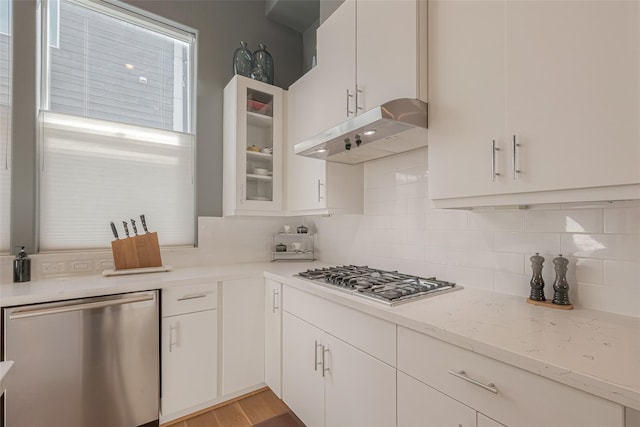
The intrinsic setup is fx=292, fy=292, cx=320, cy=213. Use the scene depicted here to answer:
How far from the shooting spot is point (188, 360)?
6.07ft

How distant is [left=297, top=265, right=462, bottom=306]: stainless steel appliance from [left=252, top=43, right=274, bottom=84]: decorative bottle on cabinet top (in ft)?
5.74

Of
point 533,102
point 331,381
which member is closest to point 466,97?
point 533,102

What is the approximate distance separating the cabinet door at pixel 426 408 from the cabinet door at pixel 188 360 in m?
1.29

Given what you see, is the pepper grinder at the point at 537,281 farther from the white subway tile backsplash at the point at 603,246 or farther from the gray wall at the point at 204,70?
the gray wall at the point at 204,70

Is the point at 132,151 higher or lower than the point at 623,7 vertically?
lower

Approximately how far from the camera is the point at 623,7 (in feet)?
2.84

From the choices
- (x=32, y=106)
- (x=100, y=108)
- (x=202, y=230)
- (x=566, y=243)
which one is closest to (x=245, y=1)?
(x=100, y=108)

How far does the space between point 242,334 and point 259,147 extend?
58.3 inches

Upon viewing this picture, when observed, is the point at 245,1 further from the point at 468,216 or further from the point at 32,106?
the point at 468,216

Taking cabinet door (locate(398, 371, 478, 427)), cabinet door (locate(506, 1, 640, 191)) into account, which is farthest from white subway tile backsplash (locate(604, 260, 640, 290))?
cabinet door (locate(398, 371, 478, 427))

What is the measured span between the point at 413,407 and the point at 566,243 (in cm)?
93

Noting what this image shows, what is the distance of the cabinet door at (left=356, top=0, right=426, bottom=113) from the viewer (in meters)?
1.43

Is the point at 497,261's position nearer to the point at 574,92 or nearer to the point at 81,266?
the point at 574,92

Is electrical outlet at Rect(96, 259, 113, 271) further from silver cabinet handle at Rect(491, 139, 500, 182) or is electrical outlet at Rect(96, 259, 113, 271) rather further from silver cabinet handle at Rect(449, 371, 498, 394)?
silver cabinet handle at Rect(491, 139, 500, 182)
